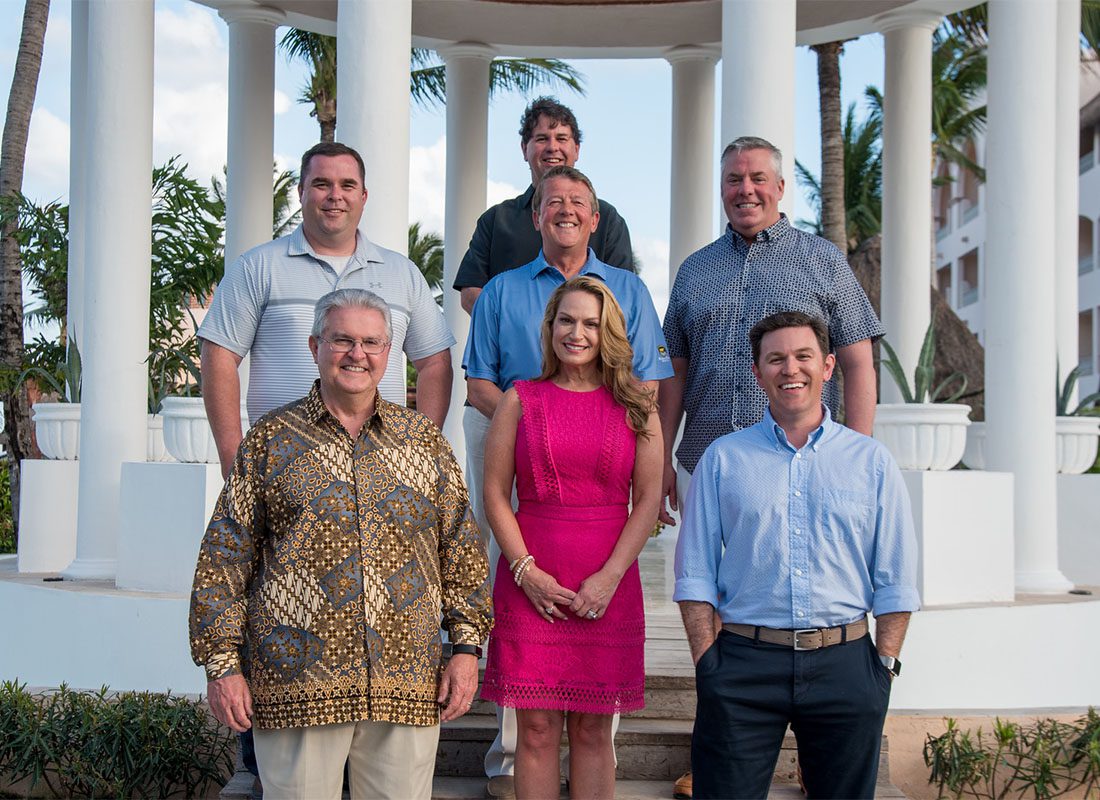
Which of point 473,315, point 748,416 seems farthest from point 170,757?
point 748,416

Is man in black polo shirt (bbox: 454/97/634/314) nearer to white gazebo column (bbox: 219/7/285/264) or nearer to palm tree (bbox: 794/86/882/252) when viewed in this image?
white gazebo column (bbox: 219/7/285/264)

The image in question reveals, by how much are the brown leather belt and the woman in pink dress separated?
0.71 m

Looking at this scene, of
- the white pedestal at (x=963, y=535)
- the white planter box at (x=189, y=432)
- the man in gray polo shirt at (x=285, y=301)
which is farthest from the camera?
the white planter box at (x=189, y=432)

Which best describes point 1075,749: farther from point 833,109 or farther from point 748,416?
point 833,109

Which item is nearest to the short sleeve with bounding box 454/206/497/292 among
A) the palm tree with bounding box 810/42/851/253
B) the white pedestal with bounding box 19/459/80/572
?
the white pedestal with bounding box 19/459/80/572

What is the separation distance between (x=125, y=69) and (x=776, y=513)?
7.84m

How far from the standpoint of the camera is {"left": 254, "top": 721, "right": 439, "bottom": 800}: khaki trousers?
13.4 ft

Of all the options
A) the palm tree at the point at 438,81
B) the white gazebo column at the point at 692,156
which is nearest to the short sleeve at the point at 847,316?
the white gazebo column at the point at 692,156

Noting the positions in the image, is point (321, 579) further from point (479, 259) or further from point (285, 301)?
point (479, 259)

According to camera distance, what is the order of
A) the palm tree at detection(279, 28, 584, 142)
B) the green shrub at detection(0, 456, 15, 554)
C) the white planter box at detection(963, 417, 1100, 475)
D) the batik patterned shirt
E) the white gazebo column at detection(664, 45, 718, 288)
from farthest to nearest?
1. the palm tree at detection(279, 28, 584, 142)
2. the green shrub at detection(0, 456, 15, 554)
3. the white gazebo column at detection(664, 45, 718, 288)
4. the white planter box at detection(963, 417, 1100, 475)
5. the batik patterned shirt

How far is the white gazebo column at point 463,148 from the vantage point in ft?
46.4

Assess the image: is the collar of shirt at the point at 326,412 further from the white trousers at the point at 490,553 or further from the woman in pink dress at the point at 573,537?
the white trousers at the point at 490,553

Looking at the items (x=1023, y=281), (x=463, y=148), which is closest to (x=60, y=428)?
(x=463, y=148)

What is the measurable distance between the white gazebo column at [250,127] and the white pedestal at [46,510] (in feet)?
10.1
